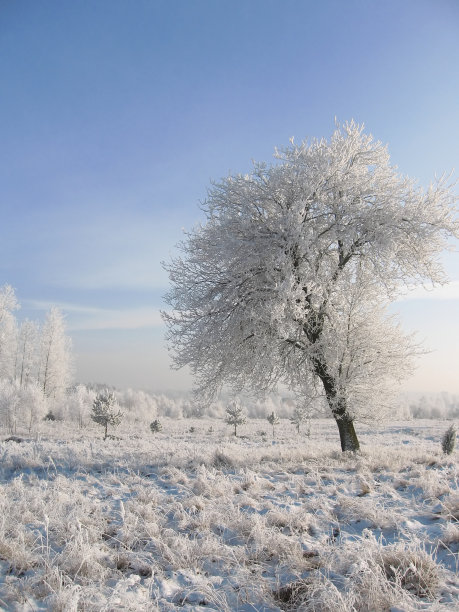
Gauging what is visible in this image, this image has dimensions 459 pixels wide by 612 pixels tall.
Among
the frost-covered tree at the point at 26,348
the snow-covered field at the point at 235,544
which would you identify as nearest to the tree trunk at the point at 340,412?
the snow-covered field at the point at 235,544

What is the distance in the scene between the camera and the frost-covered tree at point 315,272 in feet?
30.6

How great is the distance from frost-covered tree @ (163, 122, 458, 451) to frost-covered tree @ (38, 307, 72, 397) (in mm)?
40925

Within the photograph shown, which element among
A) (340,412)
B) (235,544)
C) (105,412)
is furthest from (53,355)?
(235,544)

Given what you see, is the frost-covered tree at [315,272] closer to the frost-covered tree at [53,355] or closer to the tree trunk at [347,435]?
the tree trunk at [347,435]

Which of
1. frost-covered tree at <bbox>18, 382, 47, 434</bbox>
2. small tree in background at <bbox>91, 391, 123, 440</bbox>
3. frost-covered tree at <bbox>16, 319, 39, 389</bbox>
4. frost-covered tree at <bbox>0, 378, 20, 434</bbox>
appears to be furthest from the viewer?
frost-covered tree at <bbox>16, 319, 39, 389</bbox>

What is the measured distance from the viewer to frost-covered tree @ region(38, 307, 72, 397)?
45.8m

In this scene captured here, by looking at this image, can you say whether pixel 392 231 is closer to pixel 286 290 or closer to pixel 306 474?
pixel 286 290

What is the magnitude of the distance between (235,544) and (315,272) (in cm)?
709

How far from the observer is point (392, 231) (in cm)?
926

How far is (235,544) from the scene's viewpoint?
400 centimetres

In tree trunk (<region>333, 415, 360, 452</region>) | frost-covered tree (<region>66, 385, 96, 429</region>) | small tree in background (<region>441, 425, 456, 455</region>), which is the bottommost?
frost-covered tree (<region>66, 385, 96, 429</region>)

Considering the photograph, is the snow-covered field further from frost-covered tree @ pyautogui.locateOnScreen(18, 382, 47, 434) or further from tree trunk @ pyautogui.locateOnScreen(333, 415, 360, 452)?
frost-covered tree @ pyautogui.locateOnScreen(18, 382, 47, 434)

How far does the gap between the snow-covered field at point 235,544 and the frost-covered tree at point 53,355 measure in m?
43.0

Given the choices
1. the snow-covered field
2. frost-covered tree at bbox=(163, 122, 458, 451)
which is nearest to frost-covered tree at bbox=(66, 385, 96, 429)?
frost-covered tree at bbox=(163, 122, 458, 451)
